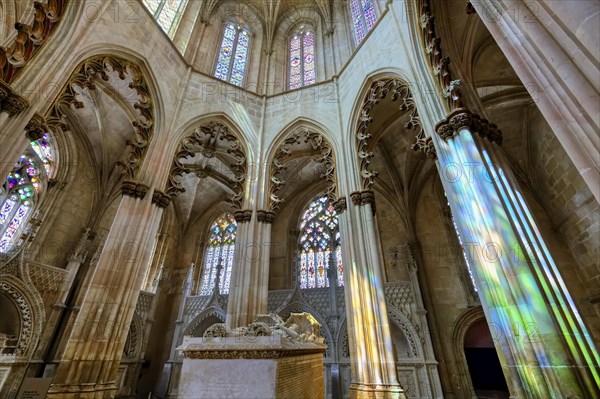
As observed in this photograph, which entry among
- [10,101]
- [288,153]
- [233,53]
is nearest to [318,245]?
[288,153]

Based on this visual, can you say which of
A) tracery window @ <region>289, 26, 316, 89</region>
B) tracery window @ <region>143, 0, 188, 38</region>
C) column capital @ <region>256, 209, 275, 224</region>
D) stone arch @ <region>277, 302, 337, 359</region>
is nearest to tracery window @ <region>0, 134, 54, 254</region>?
tracery window @ <region>143, 0, 188, 38</region>

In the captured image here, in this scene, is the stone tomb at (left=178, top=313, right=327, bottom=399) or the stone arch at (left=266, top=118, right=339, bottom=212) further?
the stone arch at (left=266, top=118, right=339, bottom=212)

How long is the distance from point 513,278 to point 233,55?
38.3 feet

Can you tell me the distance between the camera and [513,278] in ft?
10.3

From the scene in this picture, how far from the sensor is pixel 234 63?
10844mm

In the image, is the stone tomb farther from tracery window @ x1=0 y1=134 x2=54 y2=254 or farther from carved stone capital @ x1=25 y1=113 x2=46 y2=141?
tracery window @ x1=0 y1=134 x2=54 y2=254

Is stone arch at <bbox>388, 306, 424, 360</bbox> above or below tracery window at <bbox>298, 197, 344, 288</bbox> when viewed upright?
below

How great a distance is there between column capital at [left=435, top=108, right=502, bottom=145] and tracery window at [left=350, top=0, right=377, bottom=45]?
605cm

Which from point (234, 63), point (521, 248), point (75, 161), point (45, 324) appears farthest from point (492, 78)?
point (45, 324)

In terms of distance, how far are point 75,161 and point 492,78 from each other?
1405cm

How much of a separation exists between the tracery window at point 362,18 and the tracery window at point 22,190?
36.6ft

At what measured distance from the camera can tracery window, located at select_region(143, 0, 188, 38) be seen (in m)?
8.53

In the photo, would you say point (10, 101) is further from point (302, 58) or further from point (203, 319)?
point (302, 58)

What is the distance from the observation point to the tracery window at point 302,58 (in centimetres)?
1050
